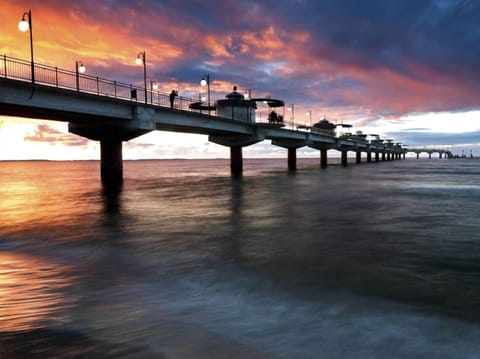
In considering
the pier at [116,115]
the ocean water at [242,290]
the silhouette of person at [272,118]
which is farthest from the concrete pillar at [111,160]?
the silhouette of person at [272,118]

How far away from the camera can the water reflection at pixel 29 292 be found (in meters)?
5.88

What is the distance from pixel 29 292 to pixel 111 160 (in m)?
35.8

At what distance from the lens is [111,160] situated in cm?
4119

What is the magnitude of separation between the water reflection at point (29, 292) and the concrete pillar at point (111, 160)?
3148 centimetres

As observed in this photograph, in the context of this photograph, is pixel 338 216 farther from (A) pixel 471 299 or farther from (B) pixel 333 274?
(A) pixel 471 299

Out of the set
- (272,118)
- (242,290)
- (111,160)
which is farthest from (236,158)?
(242,290)

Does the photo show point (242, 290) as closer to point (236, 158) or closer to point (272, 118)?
point (272, 118)

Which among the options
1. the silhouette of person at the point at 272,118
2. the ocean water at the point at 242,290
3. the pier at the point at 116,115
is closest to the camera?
the ocean water at the point at 242,290

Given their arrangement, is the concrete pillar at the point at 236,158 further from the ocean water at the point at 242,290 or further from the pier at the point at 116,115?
the ocean water at the point at 242,290

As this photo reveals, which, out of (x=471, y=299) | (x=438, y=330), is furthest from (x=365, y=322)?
(x=471, y=299)

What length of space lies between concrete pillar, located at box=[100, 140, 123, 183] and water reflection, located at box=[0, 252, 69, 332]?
31.5m

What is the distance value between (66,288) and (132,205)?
1589 centimetres

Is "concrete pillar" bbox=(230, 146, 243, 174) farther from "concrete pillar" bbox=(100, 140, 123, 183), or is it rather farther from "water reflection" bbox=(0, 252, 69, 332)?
"water reflection" bbox=(0, 252, 69, 332)

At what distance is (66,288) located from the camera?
7.46 meters
